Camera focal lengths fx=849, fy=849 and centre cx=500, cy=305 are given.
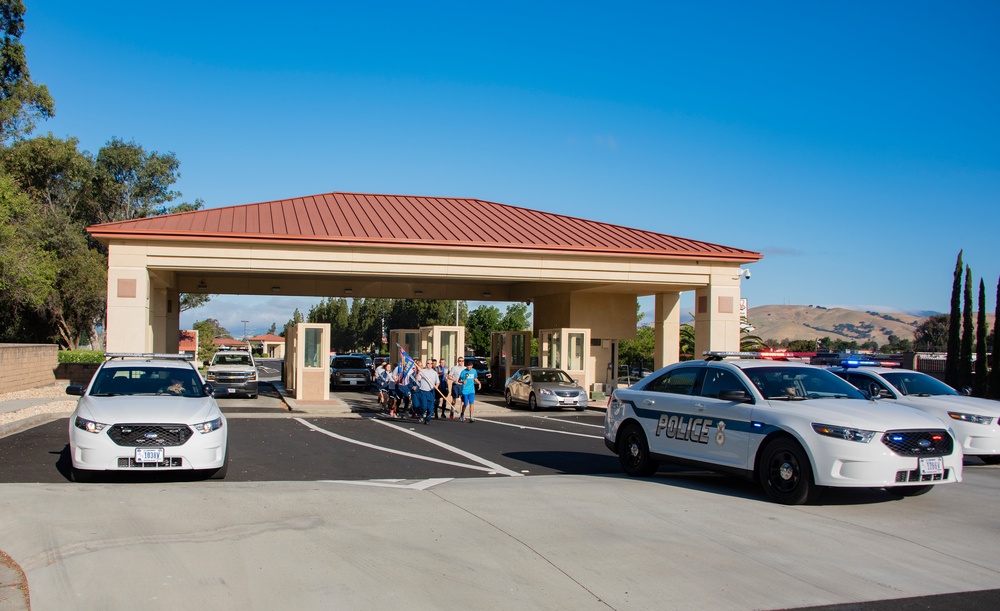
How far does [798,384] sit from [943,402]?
450cm

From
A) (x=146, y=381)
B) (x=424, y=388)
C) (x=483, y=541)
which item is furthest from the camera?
(x=424, y=388)

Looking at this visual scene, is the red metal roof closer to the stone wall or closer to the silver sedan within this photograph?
the silver sedan

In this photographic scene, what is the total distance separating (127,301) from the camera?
2538 centimetres

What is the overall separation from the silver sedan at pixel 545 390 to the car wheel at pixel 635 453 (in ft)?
48.7

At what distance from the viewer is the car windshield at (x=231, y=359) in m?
30.4

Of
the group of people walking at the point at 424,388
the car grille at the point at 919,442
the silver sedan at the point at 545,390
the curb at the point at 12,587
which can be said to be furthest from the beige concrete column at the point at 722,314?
the curb at the point at 12,587

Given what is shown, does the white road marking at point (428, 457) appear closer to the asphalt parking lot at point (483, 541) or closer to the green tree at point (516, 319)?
the asphalt parking lot at point (483, 541)

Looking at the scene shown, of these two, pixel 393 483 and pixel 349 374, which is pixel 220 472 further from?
pixel 349 374

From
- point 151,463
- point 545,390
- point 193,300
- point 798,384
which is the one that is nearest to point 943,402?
point 798,384

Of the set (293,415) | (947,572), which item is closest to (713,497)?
(947,572)

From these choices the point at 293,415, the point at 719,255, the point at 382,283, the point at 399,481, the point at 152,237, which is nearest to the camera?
the point at 399,481

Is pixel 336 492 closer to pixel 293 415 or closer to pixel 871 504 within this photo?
pixel 871 504

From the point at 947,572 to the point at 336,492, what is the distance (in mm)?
6220

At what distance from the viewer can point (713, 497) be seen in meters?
9.90
